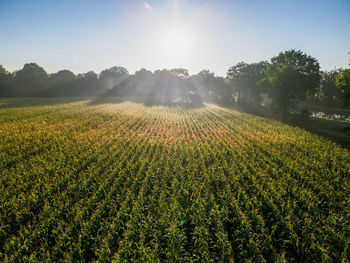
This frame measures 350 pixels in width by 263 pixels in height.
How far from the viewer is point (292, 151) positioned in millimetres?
13930

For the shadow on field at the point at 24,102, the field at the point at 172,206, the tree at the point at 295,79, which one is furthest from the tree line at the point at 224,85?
the field at the point at 172,206

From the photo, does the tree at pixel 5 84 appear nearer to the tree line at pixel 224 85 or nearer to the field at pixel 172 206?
the tree line at pixel 224 85

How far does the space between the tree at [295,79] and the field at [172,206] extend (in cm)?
3326

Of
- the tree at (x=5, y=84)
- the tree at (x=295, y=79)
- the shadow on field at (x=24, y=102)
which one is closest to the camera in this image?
the tree at (x=295, y=79)

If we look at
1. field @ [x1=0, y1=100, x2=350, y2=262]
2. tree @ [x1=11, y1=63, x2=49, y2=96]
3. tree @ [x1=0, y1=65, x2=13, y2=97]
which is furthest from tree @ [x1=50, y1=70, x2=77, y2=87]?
field @ [x1=0, y1=100, x2=350, y2=262]

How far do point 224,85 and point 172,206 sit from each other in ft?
345

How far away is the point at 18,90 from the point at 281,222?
327ft

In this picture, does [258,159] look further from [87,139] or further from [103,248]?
[87,139]

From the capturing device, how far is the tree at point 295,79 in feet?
127

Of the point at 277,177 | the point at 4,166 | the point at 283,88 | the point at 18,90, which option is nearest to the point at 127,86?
the point at 18,90

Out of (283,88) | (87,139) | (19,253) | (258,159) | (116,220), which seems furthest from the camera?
(283,88)

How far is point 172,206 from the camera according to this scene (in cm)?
Result: 661

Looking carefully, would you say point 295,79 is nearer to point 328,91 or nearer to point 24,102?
point 328,91

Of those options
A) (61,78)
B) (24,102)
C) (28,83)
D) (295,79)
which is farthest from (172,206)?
(61,78)
